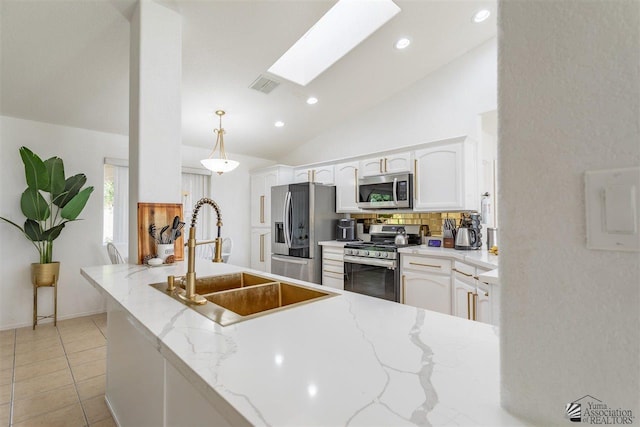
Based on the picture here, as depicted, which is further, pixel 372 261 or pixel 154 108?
pixel 372 261

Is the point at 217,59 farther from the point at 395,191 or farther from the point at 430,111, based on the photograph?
the point at 430,111

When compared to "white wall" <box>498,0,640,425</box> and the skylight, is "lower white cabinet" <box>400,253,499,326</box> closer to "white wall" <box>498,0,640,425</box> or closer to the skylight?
"white wall" <box>498,0,640,425</box>

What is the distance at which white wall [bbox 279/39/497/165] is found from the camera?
337cm

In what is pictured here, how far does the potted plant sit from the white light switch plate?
14.0 feet

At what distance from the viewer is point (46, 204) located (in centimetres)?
322

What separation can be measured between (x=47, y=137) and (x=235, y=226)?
8.75 ft

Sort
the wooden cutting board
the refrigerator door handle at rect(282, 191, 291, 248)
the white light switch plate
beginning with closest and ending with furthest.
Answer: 1. the white light switch plate
2. the wooden cutting board
3. the refrigerator door handle at rect(282, 191, 291, 248)

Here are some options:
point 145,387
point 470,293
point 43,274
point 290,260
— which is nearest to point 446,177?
point 470,293

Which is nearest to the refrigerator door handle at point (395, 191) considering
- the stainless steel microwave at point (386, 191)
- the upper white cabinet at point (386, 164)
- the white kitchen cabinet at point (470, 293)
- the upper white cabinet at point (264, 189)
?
the stainless steel microwave at point (386, 191)

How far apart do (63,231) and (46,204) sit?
1.70 ft

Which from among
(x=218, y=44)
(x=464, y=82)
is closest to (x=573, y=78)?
(x=218, y=44)

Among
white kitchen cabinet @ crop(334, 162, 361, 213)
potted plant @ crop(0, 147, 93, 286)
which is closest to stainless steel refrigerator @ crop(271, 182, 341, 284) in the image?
white kitchen cabinet @ crop(334, 162, 361, 213)

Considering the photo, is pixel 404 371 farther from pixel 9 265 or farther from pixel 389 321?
pixel 9 265

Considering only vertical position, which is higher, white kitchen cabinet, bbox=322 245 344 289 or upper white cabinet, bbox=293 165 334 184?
upper white cabinet, bbox=293 165 334 184
